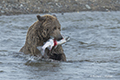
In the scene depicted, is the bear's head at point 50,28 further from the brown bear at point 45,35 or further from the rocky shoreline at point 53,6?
the rocky shoreline at point 53,6

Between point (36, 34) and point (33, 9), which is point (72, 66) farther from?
point (33, 9)

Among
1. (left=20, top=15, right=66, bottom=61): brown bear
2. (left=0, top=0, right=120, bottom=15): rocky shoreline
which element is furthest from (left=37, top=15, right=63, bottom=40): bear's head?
(left=0, top=0, right=120, bottom=15): rocky shoreline

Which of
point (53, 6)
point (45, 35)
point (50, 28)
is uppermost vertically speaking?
point (50, 28)

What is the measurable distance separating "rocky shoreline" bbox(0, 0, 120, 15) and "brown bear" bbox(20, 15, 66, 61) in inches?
617

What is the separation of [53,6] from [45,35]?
19977 millimetres

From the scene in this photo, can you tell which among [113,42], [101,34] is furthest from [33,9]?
[113,42]

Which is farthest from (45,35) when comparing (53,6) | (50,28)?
(53,6)

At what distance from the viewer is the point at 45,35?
626cm

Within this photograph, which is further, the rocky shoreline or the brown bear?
the rocky shoreline

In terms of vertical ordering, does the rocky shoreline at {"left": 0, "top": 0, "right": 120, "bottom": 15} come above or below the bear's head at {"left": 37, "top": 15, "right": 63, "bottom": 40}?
below

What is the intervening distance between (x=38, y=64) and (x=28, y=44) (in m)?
0.63

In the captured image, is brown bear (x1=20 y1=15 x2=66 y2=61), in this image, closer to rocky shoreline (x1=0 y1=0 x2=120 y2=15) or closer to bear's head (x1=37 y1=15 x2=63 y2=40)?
bear's head (x1=37 y1=15 x2=63 y2=40)

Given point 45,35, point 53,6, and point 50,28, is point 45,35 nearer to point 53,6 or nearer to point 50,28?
point 50,28

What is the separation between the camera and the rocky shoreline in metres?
22.8
